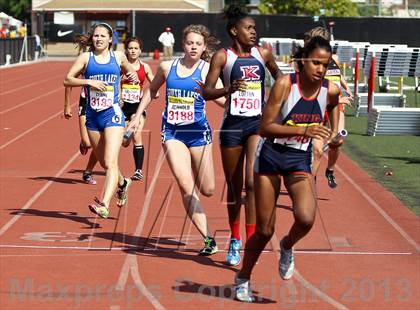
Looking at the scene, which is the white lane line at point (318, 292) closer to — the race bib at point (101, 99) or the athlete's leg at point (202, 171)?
the athlete's leg at point (202, 171)

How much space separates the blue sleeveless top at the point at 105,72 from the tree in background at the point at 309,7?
75.2 metres

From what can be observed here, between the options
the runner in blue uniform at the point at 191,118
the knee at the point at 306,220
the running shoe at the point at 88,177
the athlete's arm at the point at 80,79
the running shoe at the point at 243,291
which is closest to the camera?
the knee at the point at 306,220

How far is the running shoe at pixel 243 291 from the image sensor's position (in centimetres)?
843

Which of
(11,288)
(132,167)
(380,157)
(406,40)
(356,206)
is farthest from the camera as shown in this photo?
(406,40)

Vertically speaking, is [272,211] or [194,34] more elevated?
[194,34]

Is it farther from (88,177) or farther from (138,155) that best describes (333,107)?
(88,177)

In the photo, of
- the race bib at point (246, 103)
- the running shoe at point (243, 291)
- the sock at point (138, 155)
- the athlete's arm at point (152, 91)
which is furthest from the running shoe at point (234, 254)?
the sock at point (138, 155)

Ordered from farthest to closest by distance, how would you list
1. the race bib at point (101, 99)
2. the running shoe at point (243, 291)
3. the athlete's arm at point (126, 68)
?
the athlete's arm at point (126, 68) < the race bib at point (101, 99) < the running shoe at point (243, 291)

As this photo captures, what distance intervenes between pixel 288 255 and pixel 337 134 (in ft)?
3.38

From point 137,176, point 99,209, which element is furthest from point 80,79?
point 137,176

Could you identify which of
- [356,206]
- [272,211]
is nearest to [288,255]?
[272,211]

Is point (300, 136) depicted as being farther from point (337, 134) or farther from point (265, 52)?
point (265, 52)

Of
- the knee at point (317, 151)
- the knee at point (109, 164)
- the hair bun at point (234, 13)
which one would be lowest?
the knee at point (109, 164)

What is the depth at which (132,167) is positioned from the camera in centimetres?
1741
